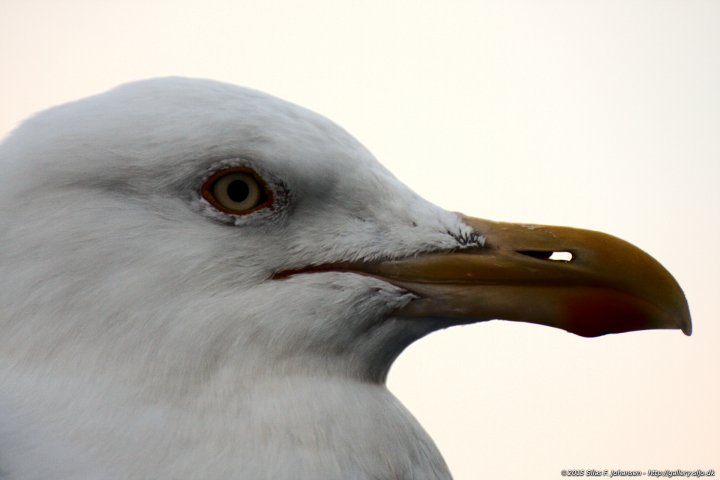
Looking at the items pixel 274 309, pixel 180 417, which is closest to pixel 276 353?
pixel 274 309

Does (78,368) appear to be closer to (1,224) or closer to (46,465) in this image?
(46,465)

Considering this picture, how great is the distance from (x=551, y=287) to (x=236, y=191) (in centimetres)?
87

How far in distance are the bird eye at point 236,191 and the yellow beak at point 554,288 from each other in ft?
1.03

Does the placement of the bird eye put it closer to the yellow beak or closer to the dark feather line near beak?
the dark feather line near beak

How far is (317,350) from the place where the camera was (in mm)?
2801

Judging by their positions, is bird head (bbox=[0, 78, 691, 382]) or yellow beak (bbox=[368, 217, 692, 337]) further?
yellow beak (bbox=[368, 217, 692, 337])

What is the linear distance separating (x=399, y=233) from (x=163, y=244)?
2.09 ft

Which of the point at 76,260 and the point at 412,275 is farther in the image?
the point at 412,275

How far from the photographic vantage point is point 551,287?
2.90 metres

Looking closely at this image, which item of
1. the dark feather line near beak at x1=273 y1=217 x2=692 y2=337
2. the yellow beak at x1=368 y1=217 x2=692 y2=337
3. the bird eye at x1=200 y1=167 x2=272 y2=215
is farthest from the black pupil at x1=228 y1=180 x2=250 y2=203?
the yellow beak at x1=368 y1=217 x2=692 y2=337

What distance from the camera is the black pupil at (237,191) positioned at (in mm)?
2830

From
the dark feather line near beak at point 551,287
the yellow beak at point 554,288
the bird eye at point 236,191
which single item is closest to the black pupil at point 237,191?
the bird eye at point 236,191

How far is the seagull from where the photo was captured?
104 inches

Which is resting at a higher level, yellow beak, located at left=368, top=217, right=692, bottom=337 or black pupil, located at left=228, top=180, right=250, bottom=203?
black pupil, located at left=228, top=180, right=250, bottom=203
